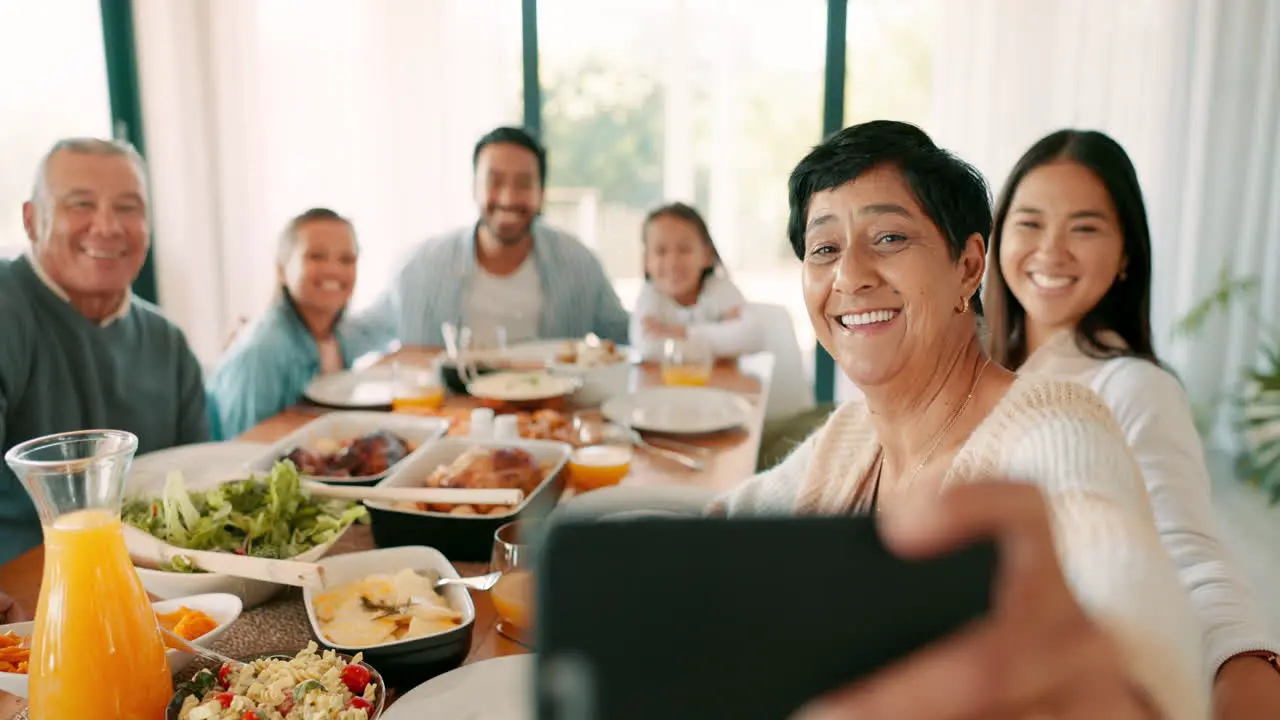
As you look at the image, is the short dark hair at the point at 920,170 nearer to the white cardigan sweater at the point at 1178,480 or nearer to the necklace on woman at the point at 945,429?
the necklace on woman at the point at 945,429

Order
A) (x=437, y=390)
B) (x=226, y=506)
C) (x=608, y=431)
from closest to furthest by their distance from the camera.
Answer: (x=226, y=506)
(x=608, y=431)
(x=437, y=390)

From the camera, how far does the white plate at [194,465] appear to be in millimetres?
1514

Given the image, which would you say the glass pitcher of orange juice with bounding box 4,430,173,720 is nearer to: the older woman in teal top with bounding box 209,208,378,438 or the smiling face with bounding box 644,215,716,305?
the older woman in teal top with bounding box 209,208,378,438

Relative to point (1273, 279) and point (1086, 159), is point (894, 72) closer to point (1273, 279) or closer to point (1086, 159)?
point (1273, 279)

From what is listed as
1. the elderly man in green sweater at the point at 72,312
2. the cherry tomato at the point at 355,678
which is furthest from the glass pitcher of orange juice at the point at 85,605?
the elderly man in green sweater at the point at 72,312

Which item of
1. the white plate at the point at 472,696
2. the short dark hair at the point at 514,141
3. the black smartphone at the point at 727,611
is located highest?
the short dark hair at the point at 514,141

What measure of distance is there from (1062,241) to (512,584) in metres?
1.19

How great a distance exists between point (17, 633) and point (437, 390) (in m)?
1.30

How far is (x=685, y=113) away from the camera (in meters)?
4.56

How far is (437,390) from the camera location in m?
2.29

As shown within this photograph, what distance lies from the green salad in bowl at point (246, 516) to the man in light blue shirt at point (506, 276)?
1.84 metres

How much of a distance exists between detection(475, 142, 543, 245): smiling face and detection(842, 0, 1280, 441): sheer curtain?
210 centimetres

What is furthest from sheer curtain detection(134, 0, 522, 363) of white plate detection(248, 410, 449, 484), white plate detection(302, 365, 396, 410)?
white plate detection(248, 410, 449, 484)

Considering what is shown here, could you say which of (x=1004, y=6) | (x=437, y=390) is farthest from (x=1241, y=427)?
(x=437, y=390)
